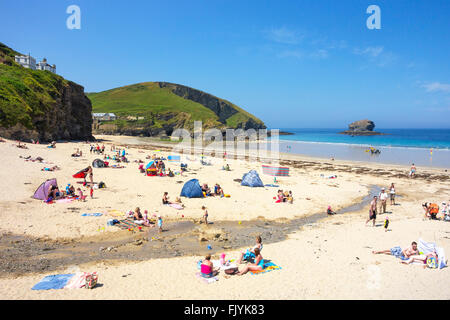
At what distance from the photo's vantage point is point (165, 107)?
107562mm

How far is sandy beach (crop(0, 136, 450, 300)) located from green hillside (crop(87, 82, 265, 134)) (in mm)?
73672

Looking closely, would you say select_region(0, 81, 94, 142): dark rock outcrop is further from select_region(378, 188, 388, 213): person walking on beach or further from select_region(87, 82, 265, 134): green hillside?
select_region(378, 188, 388, 213): person walking on beach

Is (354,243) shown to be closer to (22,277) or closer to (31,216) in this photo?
(22,277)

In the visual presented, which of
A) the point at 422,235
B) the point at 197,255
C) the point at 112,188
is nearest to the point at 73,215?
the point at 112,188

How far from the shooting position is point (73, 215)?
11906 mm

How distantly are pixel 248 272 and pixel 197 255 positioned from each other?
2.10 m

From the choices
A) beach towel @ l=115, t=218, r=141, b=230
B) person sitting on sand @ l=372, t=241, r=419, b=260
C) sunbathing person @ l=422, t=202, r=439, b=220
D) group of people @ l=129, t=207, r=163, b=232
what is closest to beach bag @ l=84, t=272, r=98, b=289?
beach towel @ l=115, t=218, r=141, b=230

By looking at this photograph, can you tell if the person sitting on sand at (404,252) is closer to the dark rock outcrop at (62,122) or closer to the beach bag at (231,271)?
the beach bag at (231,271)

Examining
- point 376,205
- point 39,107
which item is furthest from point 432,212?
point 39,107

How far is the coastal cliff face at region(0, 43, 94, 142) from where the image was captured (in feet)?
101

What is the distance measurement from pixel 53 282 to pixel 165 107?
105432mm

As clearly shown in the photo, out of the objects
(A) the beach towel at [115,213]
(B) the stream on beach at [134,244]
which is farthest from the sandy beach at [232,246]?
(A) the beach towel at [115,213]

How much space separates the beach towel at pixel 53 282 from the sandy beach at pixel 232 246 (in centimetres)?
18
